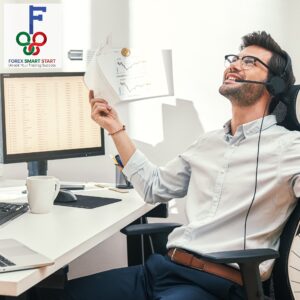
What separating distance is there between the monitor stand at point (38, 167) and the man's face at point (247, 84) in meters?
0.89

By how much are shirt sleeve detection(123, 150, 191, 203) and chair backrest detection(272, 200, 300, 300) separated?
21.6 inches

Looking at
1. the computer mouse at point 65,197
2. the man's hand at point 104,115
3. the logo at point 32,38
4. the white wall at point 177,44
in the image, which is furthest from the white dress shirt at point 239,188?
the logo at point 32,38

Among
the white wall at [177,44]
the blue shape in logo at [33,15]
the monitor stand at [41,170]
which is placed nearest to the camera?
the monitor stand at [41,170]

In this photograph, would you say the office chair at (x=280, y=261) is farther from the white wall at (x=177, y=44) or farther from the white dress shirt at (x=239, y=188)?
the white wall at (x=177, y=44)

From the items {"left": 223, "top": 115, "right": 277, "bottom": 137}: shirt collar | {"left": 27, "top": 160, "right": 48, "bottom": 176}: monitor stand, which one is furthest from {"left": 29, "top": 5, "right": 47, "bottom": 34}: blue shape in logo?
{"left": 223, "top": 115, "right": 277, "bottom": 137}: shirt collar

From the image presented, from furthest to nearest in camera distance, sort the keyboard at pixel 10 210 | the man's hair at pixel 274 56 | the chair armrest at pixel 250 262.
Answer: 1. the man's hair at pixel 274 56
2. the keyboard at pixel 10 210
3. the chair armrest at pixel 250 262

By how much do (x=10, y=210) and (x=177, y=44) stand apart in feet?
4.03

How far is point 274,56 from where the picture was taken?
171 cm

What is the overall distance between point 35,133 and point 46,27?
719 millimetres

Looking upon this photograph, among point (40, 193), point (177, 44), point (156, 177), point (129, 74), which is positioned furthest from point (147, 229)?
point (177, 44)

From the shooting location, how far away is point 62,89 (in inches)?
84.9

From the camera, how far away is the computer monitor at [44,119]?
2.06 metres

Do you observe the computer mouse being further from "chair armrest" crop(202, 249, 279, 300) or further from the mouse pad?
Result: "chair armrest" crop(202, 249, 279, 300)

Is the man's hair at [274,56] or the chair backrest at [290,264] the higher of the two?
the man's hair at [274,56]
